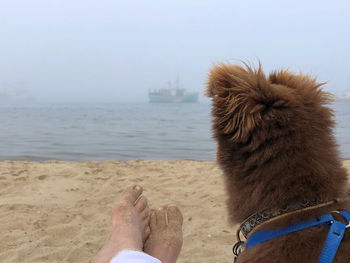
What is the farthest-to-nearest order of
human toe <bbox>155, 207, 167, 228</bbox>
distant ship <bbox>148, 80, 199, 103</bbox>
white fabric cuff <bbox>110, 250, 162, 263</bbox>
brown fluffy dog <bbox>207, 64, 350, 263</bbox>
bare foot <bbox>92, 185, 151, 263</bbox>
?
distant ship <bbox>148, 80, 199, 103</bbox> → human toe <bbox>155, 207, 167, 228</bbox> → bare foot <bbox>92, 185, 151, 263</bbox> → white fabric cuff <bbox>110, 250, 162, 263</bbox> → brown fluffy dog <bbox>207, 64, 350, 263</bbox>

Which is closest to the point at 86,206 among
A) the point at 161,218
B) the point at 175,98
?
the point at 161,218

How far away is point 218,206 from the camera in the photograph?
4.62 meters

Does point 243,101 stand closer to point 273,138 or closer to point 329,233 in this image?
point 273,138

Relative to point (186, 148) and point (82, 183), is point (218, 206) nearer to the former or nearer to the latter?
point (82, 183)

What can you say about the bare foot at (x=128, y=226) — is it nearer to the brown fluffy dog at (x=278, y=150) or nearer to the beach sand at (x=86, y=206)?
the beach sand at (x=86, y=206)

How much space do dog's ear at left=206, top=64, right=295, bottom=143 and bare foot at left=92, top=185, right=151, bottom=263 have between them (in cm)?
105

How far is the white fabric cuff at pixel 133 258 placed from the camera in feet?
5.76

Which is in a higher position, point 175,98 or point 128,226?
point 128,226

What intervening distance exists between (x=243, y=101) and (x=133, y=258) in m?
1.10

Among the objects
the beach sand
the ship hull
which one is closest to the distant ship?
the ship hull

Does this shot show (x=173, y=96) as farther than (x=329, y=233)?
Yes

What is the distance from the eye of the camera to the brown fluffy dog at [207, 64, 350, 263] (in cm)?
151

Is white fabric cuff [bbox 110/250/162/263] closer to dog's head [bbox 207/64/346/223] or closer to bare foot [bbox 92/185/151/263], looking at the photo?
bare foot [bbox 92/185/151/263]

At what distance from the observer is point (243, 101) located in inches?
64.8
